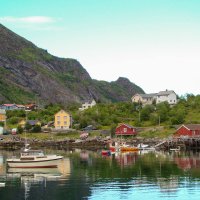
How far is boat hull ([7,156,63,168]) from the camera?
227 feet

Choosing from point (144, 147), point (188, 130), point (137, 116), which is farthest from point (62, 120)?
point (188, 130)

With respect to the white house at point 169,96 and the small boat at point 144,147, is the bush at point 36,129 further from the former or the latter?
the white house at point 169,96

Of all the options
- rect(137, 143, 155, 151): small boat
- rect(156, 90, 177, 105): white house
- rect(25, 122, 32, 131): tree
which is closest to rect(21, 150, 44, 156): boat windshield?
rect(137, 143, 155, 151): small boat

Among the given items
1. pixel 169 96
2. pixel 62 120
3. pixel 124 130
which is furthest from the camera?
pixel 169 96

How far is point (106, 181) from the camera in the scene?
5397 centimetres

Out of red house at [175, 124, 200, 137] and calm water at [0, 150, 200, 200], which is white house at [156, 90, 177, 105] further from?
calm water at [0, 150, 200, 200]

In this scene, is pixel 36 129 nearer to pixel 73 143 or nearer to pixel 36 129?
pixel 36 129

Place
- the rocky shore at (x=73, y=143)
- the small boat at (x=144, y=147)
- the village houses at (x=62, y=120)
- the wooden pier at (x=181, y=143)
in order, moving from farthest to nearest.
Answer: the village houses at (x=62, y=120)
the rocky shore at (x=73, y=143)
the wooden pier at (x=181, y=143)
the small boat at (x=144, y=147)

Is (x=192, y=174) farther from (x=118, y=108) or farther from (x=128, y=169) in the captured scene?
(x=118, y=108)

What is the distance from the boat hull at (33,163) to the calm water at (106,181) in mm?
1193

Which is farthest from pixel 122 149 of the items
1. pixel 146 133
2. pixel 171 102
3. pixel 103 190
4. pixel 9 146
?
pixel 171 102

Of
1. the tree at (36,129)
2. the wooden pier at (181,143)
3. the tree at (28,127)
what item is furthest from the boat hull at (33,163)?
the tree at (28,127)

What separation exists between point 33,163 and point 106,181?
724 inches

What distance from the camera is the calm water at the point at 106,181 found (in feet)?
150
